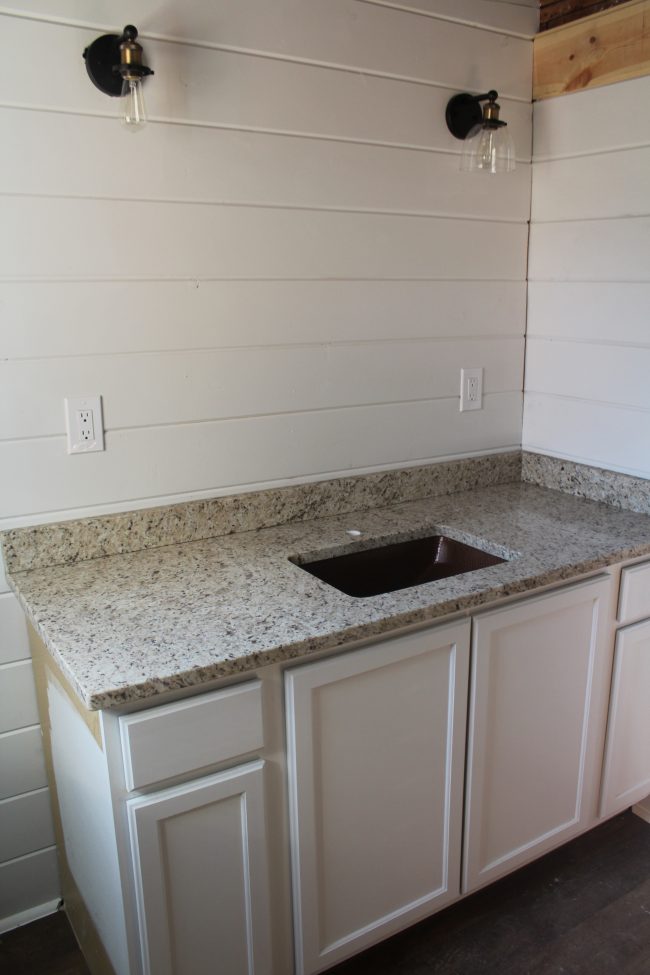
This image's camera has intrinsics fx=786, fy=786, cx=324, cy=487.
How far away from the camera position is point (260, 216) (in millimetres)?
1789

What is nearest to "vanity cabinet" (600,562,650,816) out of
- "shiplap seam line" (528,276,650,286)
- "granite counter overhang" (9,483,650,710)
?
"granite counter overhang" (9,483,650,710)

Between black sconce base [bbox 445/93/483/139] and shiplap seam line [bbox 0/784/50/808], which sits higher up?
black sconce base [bbox 445/93/483/139]

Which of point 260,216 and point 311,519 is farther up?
point 260,216

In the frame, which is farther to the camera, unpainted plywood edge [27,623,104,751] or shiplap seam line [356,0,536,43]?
shiplap seam line [356,0,536,43]

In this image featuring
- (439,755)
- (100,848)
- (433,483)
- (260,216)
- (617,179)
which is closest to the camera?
(100,848)

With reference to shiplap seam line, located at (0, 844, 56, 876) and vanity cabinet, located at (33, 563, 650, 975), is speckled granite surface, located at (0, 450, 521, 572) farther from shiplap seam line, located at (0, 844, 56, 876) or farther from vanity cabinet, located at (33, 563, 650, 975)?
shiplap seam line, located at (0, 844, 56, 876)

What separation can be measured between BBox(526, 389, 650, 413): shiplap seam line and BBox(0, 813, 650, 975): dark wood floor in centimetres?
116

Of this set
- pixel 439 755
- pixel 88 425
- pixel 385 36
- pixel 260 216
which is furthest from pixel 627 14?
pixel 439 755

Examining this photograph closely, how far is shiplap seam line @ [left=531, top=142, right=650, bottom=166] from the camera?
76.4 inches

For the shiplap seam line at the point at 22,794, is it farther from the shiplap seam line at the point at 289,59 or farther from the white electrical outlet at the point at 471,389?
the shiplap seam line at the point at 289,59

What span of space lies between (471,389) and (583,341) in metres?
0.33

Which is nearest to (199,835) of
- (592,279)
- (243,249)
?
(243,249)

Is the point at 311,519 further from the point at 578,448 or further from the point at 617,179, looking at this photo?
the point at 617,179

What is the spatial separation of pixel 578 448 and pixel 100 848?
5.17ft
